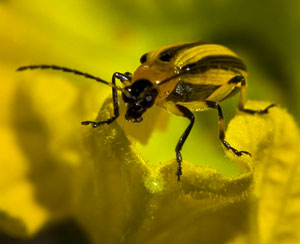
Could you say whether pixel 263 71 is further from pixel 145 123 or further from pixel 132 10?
pixel 145 123

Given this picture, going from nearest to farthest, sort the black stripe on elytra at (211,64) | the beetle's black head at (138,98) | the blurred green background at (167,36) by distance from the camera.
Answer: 1. the beetle's black head at (138,98)
2. the black stripe on elytra at (211,64)
3. the blurred green background at (167,36)

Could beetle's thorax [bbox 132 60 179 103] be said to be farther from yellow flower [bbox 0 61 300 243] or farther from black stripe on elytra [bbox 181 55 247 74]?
yellow flower [bbox 0 61 300 243]

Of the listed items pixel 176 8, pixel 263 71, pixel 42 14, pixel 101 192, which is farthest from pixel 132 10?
pixel 101 192

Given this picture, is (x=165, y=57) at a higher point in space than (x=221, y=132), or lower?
higher

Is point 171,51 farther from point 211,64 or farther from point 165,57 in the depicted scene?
point 211,64

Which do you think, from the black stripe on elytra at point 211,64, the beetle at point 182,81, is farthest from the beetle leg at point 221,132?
the black stripe on elytra at point 211,64

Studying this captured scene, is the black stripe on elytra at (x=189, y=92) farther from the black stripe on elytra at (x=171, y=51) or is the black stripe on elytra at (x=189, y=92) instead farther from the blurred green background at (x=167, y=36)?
the blurred green background at (x=167, y=36)

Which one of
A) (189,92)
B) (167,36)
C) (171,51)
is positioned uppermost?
(171,51)

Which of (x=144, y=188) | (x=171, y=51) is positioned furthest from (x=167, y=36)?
(x=144, y=188)
